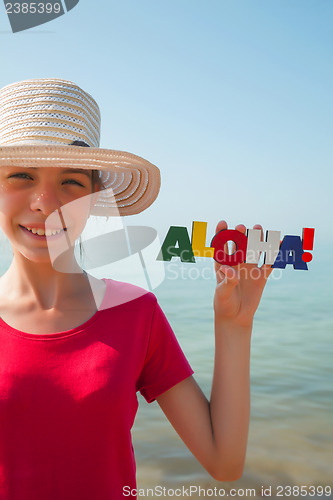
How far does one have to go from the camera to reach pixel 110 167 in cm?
187

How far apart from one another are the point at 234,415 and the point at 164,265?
2.43 ft

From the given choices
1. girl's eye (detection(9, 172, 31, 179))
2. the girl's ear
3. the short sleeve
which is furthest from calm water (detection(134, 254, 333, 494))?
girl's eye (detection(9, 172, 31, 179))

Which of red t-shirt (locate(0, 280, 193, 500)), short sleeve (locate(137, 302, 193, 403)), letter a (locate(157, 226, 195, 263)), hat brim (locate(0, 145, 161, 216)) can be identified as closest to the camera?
red t-shirt (locate(0, 280, 193, 500))

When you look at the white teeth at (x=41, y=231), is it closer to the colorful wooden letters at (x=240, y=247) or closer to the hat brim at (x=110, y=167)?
the hat brim at (x=110, y=167)

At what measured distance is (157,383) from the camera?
1.74 m

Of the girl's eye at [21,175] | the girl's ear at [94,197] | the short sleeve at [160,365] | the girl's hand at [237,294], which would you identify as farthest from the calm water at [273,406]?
the girl's eye at [21,175]

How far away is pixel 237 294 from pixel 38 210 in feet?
2.53

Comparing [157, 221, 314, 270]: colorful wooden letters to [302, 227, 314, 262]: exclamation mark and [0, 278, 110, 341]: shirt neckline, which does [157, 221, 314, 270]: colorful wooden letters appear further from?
[0, 278, 110, 341]: shirt neckline

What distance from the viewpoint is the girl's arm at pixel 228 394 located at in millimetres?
1686

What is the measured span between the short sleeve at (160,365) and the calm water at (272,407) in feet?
1.01

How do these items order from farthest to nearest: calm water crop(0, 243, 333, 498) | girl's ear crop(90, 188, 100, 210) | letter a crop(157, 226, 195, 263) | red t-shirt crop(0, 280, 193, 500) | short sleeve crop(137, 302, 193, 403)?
1. calm water crop(0, 243, 333, 498)
2. letter a crop(157, 226, 195, 263)
3. girl's ear crop(90, 188, 100, 210)
4. short sleeve crop(137, 302, 193, 403)
5. red t-shirt crop(0, 280, 193, 500)

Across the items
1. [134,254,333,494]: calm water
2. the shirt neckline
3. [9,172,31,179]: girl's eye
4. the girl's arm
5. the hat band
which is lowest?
[134,254,333,494]: calm water

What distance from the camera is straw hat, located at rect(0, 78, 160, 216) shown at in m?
1.64

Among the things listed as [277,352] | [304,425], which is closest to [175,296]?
[277,352]
